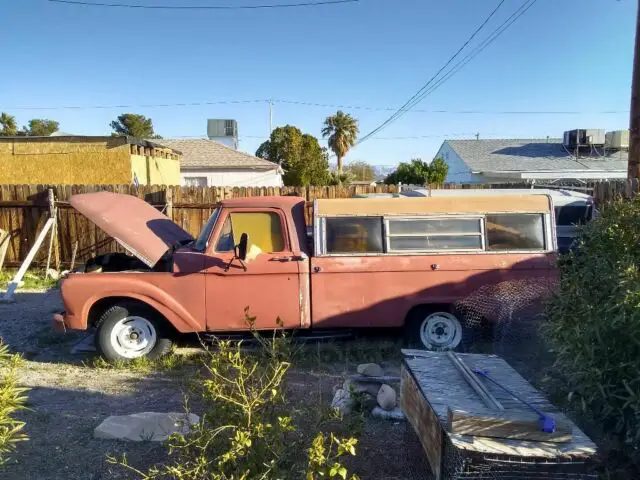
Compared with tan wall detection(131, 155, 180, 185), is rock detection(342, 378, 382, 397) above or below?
below

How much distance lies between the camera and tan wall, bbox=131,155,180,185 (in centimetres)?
1616

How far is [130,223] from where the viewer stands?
6.02 m

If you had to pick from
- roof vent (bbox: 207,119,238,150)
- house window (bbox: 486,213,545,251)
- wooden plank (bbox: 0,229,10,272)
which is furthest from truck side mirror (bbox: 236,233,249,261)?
roof vent (bbox: 207,119,238,150)

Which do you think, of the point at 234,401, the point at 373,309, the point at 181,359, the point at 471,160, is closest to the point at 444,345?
the point at 373,309

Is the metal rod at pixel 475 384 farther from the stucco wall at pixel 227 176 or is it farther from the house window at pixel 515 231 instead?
the stucco wall at pixel 227 176

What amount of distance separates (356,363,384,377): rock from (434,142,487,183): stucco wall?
25.6m

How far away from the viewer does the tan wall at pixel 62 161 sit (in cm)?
1523

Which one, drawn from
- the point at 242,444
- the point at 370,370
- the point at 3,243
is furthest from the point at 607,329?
the point at 3,243

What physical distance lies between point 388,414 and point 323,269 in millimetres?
1888

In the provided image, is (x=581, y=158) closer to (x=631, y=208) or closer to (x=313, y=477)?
(x=631, y=208)

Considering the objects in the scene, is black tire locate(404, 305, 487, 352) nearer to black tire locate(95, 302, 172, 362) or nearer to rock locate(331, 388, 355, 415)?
rock locate(331, 388, 355, 415)

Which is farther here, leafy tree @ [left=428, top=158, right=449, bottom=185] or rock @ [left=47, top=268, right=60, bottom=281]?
leafy tree @ [left=428, top=158, right=449, bottom=185]

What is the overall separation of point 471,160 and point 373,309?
27.1 m

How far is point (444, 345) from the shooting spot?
19.6 ft
